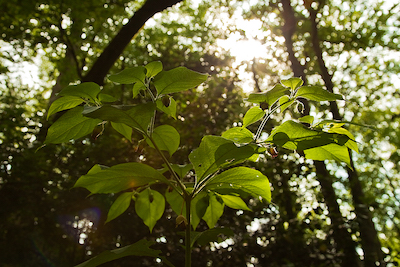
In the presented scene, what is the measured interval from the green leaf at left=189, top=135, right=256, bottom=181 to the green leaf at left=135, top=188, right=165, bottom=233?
346 mm

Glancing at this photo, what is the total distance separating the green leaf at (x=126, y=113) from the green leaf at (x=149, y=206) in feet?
1.33

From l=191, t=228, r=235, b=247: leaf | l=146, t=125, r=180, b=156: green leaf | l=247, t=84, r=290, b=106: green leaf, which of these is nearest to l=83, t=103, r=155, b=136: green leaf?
l=146, t=125, r=180, b=156: green leaf

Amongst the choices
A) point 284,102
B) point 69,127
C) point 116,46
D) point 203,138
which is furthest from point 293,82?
point 116,46

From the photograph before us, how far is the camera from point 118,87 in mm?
6770

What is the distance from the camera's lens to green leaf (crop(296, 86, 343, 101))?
2.53 ft

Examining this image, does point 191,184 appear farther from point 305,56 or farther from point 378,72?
point 378,72

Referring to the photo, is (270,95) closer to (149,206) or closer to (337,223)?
(149,206)

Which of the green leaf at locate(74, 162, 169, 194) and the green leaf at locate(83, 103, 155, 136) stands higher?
the green leaf at locate(83, 103, 155, 136)

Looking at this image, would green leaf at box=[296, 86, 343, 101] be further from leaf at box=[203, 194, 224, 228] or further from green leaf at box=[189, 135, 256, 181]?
leaf at box=[203, 194, 224, 228]

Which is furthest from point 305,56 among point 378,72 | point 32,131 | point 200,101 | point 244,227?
point 32,131

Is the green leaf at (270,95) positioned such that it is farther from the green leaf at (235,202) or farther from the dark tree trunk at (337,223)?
the dark tree trunk at (337,223)

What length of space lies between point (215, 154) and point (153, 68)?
33cm

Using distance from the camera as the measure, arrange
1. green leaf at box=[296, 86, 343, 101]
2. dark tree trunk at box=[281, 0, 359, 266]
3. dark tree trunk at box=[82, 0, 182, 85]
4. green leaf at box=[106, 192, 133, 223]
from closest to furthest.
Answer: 1. green leaf at box=[296, 86, 343, 101]
2. green leaf at box=[106, 192, 133, 223]
3. dark tree trunk at box=[82, 0, 182, 85]
4. dark tree trunk at box=[281, 0, 359, 266]

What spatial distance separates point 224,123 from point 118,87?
3.17 metres
